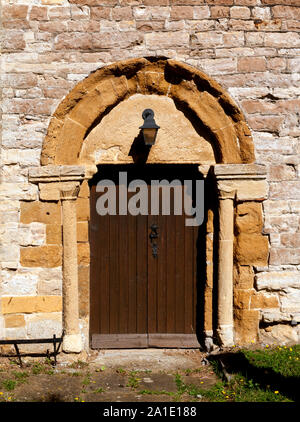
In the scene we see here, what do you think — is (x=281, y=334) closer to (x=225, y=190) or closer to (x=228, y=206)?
(x=228, y=206)

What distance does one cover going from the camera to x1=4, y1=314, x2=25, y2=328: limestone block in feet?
15.8

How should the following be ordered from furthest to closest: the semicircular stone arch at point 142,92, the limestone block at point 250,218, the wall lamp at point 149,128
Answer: the limestone block at point 250,218 < the semicircular stone arch at point 142,92 < the wall lamp at point 149,128

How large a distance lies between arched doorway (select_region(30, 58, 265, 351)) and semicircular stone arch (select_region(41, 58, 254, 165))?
1 centimetres

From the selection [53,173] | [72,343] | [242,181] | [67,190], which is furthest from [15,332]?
[242,181]

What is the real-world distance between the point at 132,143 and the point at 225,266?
165 cm

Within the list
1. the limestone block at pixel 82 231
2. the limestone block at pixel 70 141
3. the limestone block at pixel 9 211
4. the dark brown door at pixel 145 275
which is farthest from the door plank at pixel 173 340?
the limestone block at pixel 70 141

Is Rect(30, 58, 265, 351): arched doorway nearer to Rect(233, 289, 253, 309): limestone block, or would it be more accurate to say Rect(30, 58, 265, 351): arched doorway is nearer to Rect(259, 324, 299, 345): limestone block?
Rect(233, 289, 253, 309): limestone block

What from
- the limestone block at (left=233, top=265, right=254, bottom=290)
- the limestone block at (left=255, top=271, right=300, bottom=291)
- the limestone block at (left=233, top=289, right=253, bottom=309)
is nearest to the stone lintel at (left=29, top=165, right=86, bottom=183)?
the limestone block at (left=233, top=265, right=254, bottom=290)

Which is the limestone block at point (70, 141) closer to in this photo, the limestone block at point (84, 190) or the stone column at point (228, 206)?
the limestone block at point (84, 190)

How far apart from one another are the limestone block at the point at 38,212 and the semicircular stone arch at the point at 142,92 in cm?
44

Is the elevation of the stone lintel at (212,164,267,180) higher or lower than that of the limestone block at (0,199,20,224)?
higher

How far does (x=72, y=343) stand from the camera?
483 cm

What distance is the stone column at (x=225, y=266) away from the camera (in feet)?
16.1
